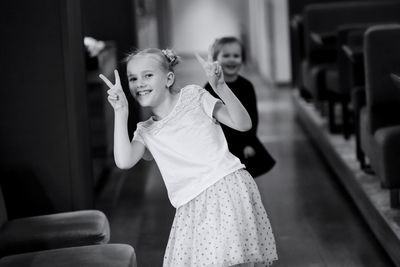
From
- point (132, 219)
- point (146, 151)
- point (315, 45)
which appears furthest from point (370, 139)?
point (315, 45)

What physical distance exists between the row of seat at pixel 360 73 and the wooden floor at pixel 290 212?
1.11 ft

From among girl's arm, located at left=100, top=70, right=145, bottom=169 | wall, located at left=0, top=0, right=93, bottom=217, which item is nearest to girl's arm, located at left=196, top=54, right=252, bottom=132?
girl's arm, located at left=100, top=70, right=145, bottom=169

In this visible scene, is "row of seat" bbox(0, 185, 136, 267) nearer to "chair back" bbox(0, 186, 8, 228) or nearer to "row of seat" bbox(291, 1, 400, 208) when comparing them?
"chair back" bbox(0, 186, 8, 228)

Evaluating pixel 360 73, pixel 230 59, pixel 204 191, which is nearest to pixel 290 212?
pixel 360 73

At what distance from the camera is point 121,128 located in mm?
3074

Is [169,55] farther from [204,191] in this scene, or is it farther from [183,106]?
[204,191]

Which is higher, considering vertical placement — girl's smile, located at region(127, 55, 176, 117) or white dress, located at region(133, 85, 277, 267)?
girl's smile, located at region(127, 55, 176, 117)

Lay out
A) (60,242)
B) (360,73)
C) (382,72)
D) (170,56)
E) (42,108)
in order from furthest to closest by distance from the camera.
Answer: (360,73) < (382,72) < (42,108) < (60,242) < (170,56)

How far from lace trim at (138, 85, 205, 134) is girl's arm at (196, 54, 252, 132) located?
0.36 ft

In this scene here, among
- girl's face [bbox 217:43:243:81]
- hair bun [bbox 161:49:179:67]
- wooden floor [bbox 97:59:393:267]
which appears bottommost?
wooden floor [bbox 97:59:393:267]

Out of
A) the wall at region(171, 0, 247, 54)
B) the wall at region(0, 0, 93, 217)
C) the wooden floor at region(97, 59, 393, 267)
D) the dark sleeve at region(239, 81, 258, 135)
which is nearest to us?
→ the wall at region(0, 0, 93, 217)

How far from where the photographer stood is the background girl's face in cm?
316

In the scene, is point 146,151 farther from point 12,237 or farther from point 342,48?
point 342,48

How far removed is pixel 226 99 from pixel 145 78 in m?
0.31
